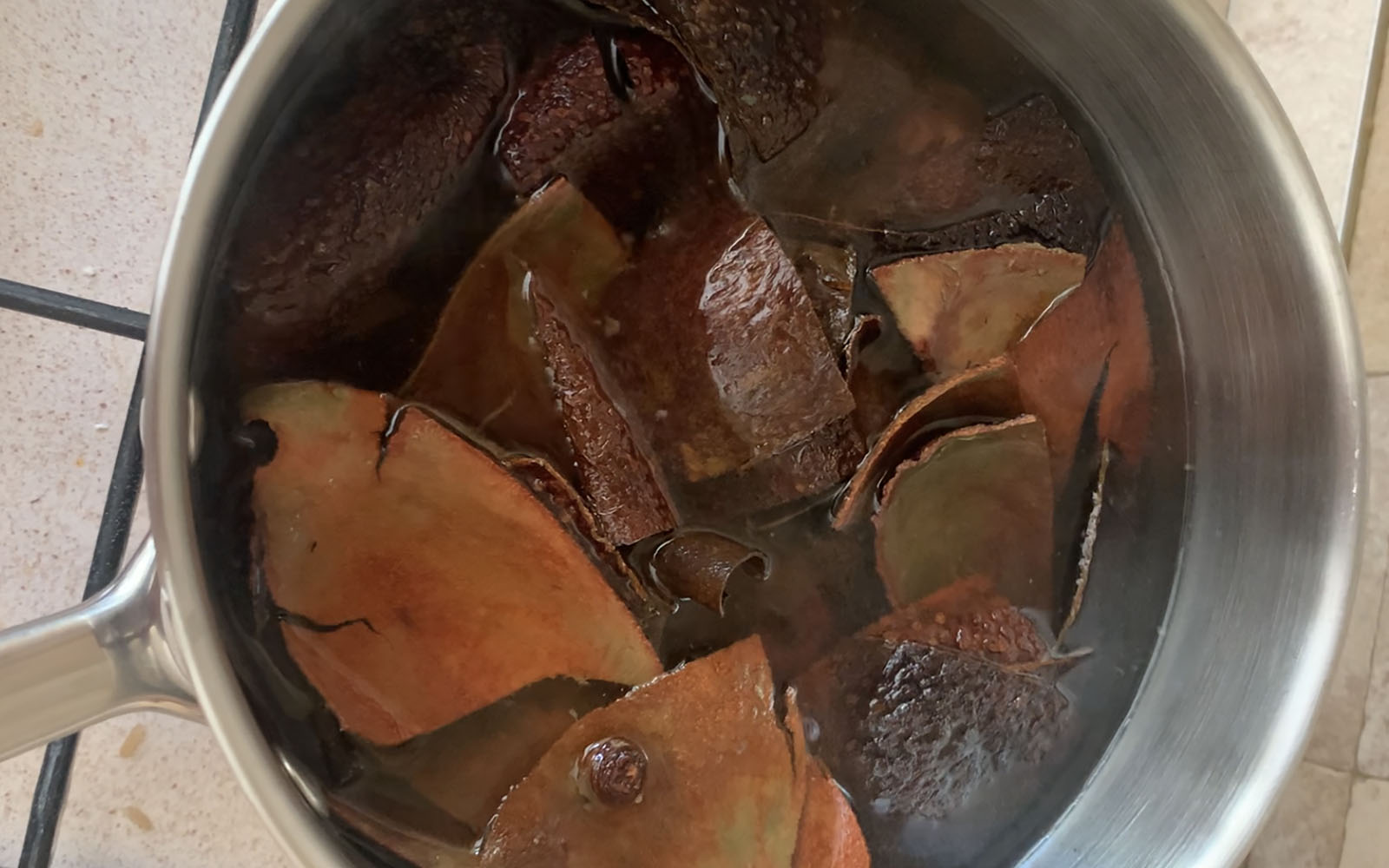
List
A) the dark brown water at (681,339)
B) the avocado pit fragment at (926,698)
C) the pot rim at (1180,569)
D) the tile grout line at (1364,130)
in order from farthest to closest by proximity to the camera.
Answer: the tile grout line at (1364,130), the avocado pit fragment at (926,698), the dark brown water at (681,339), the pot rim at (1180,569)

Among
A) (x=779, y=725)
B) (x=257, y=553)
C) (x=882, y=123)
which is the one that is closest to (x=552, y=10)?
(x=882, y=123)

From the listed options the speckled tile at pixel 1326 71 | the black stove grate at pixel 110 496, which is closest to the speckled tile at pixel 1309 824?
the speckled tile at pixel 1326 71

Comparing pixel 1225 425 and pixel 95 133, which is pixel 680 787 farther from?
pixel 95 133

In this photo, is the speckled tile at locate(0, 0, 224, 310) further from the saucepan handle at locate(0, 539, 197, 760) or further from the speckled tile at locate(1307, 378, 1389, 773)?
the speckled tile at locate(1307, 378, 1389, 773)

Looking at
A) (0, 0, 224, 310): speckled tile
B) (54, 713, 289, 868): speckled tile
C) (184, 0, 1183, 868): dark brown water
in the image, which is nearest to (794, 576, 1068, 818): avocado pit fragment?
(184, 0, 1183, 868): dark brown water

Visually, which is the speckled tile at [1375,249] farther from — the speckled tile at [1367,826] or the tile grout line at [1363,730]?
the speckled tile at [1367,826]

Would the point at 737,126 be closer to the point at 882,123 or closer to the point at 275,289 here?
the point at 882,123
